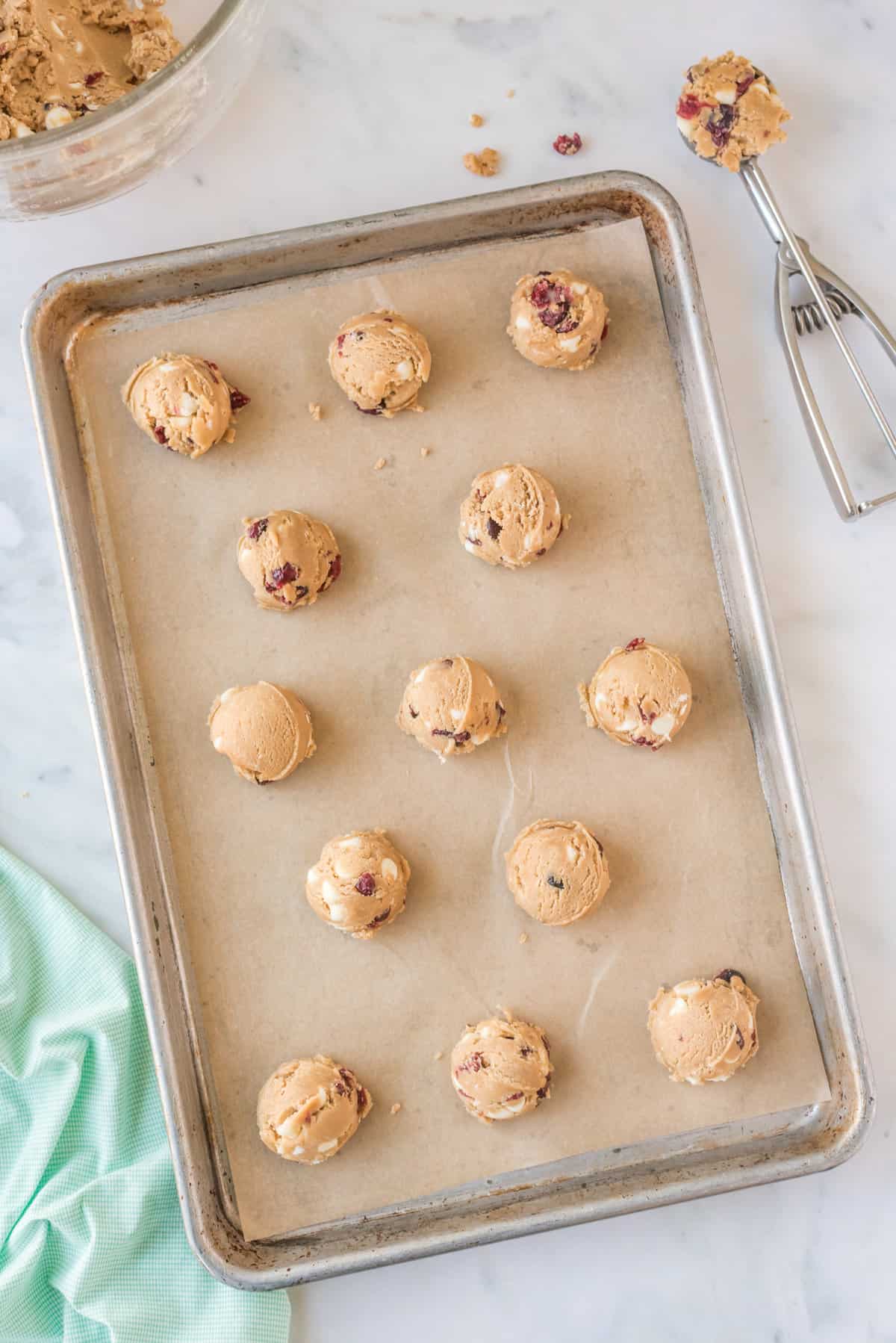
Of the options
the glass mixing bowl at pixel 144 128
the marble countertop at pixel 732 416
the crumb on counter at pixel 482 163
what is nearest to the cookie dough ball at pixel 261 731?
the marble countertop at pixel 732 416

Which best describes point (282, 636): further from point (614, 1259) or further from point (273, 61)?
point (614, 1259)

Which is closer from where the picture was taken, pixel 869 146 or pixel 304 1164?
pixel 304 1164

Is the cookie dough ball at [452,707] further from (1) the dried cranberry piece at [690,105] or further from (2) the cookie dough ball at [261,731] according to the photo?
(1) the dried cranberry piece at [690,105]

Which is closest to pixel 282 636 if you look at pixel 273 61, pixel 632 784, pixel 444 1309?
pixel 632 784

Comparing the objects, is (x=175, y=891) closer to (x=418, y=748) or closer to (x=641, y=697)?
(x=418, y=748)

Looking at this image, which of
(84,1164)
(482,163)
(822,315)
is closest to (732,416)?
(822,315)

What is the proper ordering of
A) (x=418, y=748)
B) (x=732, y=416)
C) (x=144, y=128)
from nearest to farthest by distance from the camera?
(x=144, y=128), (x=418, y=748), (x=732, y=416)
